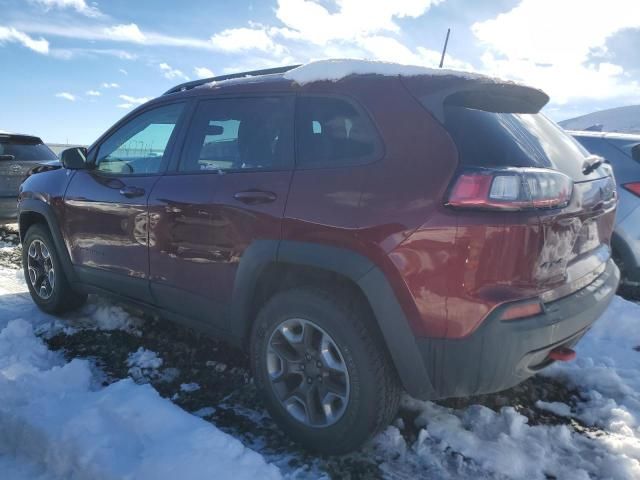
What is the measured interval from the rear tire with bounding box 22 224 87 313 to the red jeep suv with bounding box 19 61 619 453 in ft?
4.61

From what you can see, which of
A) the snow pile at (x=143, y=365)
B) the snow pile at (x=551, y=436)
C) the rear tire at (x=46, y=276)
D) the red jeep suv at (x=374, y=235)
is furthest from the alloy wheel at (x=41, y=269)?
the snow pile at (x=551, y=436)

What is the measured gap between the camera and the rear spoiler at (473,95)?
2.11 metres

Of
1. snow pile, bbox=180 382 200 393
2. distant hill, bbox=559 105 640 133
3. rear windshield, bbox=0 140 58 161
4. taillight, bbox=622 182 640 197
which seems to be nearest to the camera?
snow pile, bbox=180 382 200 393

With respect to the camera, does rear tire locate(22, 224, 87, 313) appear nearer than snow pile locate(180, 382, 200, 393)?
No

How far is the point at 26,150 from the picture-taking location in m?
7.51

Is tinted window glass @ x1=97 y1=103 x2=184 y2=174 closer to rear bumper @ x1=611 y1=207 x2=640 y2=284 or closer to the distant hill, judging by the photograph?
rear bumper @ x1=611 y1=207 x2=640 y2=284

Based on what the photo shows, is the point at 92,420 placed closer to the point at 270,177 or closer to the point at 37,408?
the point at 37,408

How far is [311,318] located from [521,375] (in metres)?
0.91

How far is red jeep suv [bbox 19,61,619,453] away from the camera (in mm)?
1888

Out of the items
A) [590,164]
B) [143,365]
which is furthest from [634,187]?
[143,365]

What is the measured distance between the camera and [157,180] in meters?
3.05

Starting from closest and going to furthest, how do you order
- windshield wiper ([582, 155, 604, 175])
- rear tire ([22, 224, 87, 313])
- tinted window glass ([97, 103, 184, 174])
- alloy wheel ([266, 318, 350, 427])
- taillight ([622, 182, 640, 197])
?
alloy wheel ([266, 318, 350, 427])
windshield wiper ([582, 155, 604, 175])
tinted window glass ([97, 103, 184, 174])
rear tire ([22, 224, 87, 313])
taillight ([622, 182, 640, 197])

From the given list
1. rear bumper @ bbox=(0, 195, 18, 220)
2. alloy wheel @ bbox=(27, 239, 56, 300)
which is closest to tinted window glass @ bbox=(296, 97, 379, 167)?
alloy wheel @ bbox=(27, 239, 56, 300)

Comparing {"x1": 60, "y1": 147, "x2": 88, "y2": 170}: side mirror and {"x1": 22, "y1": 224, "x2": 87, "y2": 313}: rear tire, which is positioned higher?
{"x1": 60, "y1": 147, "x2": 88, "y2": 170}: side mirror
